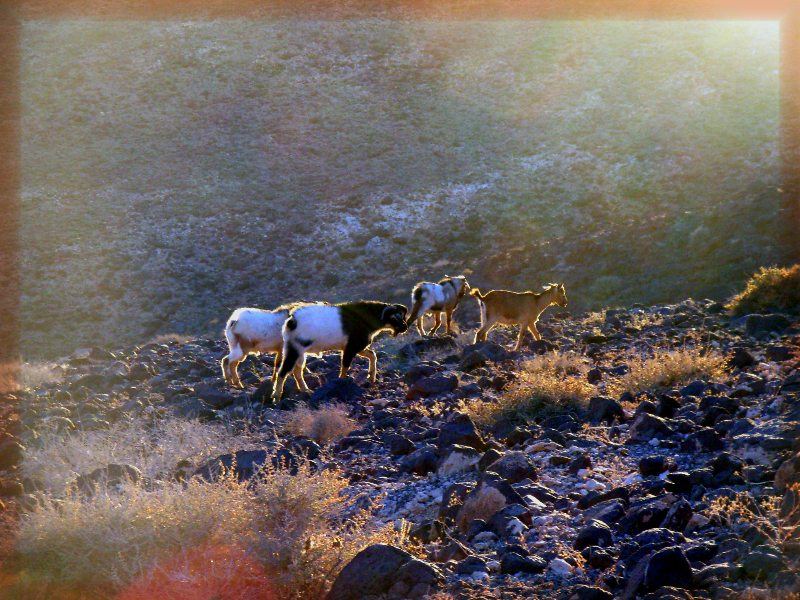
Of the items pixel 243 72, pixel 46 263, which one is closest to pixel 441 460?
pixel 46 263

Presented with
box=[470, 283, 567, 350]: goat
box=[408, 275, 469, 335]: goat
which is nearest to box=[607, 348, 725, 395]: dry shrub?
box=[470, 283, 567, 350]: goat

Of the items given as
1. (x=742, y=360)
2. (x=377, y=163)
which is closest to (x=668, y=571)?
(x=742, y=360)

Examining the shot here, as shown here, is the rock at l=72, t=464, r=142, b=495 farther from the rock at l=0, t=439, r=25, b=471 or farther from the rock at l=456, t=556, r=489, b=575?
the rock at l=456, t=556, r=489, b=575

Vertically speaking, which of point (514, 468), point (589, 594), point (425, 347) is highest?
point (589, 594)

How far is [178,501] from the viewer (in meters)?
6.30

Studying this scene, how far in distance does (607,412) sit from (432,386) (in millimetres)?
3697

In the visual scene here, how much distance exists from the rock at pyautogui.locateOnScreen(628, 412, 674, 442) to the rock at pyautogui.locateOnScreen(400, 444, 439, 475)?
6.84ft

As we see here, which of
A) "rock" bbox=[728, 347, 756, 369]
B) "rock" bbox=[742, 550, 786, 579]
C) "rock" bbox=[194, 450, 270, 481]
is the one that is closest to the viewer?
"rock" bbox=[742, 550, 786, 579]

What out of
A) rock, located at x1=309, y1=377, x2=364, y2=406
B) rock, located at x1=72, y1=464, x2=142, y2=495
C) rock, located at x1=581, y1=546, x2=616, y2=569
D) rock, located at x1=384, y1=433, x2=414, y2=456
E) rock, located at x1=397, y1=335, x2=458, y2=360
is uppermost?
rock, located at x1=581, y1=546, x2=616, y2=569

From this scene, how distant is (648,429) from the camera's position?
9.13 meters

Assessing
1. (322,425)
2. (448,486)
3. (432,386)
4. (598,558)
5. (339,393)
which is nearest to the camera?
(598,558)

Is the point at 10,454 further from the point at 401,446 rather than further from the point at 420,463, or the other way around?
the point at 420,463

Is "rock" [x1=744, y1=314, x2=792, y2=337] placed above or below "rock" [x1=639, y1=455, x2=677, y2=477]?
below

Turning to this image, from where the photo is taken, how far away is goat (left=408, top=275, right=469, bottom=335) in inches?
792
